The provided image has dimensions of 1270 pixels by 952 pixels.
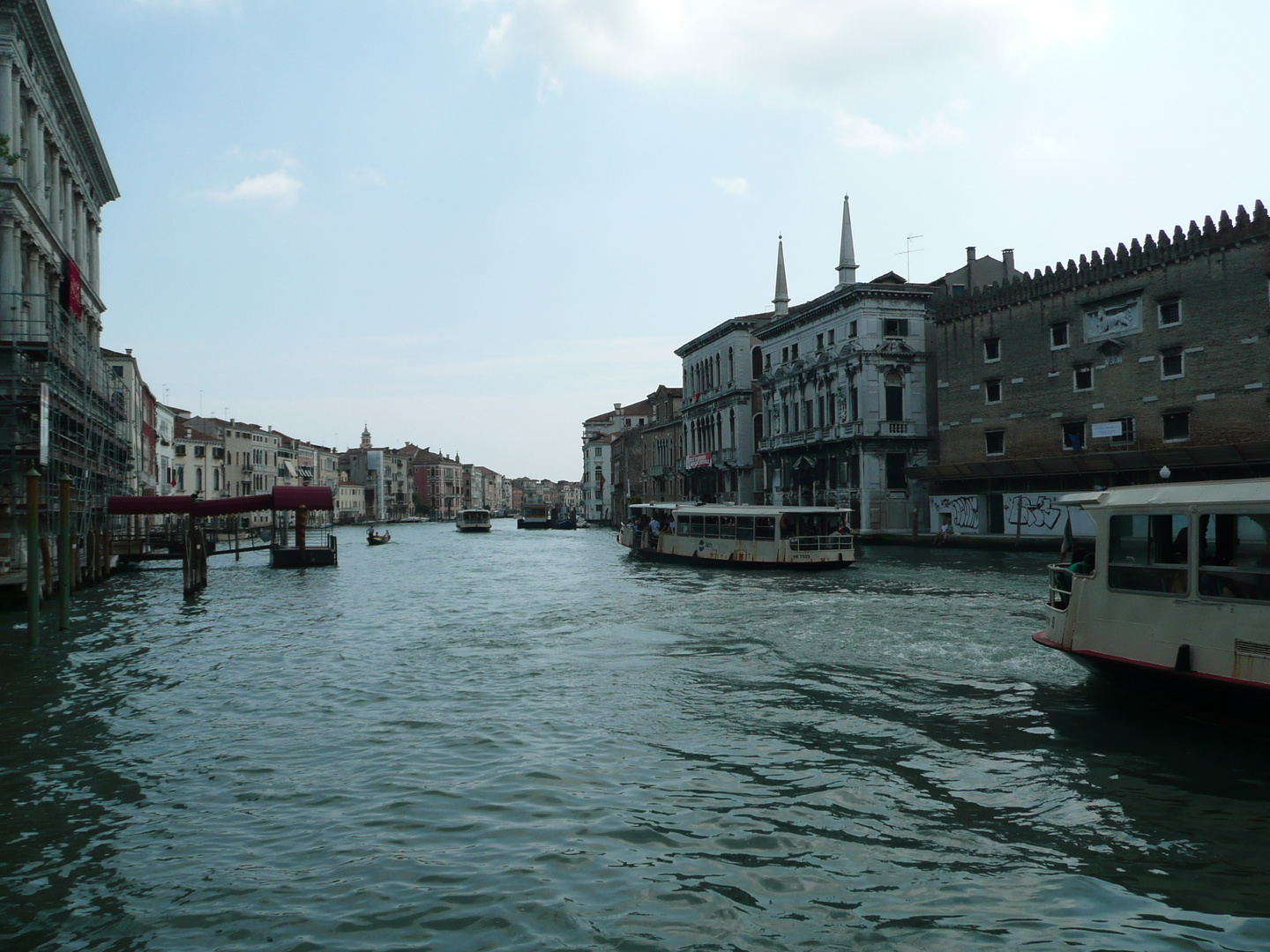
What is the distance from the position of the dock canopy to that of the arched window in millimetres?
25552

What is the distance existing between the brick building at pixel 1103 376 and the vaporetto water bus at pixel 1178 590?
2414cm

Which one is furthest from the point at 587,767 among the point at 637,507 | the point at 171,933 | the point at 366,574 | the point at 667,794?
the point at 637,507

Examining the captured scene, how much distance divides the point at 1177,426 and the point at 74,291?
3611 cm

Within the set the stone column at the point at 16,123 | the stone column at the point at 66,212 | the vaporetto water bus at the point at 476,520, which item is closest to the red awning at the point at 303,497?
the stone column at the point at 66,212

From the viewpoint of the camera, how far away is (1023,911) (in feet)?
16.9

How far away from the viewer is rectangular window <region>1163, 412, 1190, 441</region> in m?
31.8

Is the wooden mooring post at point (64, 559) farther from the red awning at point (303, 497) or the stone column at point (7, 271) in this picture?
the red awning at point (303, 497)

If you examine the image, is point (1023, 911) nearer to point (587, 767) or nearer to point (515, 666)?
point (587, 767)

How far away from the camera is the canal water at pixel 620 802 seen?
5.10m

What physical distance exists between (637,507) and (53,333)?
70.9ft

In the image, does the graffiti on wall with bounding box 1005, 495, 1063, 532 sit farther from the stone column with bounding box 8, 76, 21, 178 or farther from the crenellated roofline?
the stone column with bounding box 8, 76, 21, 178

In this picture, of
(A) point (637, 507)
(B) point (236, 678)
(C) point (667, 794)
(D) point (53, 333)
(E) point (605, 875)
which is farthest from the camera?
(A) point (637, 507)

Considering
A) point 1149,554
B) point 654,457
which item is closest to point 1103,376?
point 1149,554

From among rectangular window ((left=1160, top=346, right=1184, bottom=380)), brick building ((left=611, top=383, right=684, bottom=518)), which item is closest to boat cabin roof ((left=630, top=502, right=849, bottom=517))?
rectangular window ((left=1160, top=346, right=1184, bottom=380))
